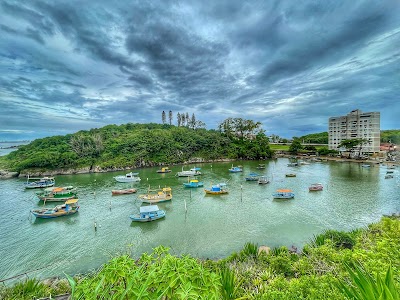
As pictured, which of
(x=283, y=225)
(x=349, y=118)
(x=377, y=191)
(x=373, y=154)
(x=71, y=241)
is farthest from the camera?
(x=349, y=118)

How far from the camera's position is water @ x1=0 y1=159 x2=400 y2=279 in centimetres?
1320

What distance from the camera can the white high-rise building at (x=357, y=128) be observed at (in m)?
54.9

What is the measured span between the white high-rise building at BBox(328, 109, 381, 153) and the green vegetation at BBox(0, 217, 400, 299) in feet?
196

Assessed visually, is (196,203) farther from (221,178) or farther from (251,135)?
(251,135)

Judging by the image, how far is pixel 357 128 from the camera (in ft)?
194

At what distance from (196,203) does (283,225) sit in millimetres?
9817

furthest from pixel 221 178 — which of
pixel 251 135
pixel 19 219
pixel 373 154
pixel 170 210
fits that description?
pixel 373 154

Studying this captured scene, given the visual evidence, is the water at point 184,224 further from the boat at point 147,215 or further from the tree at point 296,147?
the tree at point 296,147

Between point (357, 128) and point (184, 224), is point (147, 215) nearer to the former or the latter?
point (184, 224)

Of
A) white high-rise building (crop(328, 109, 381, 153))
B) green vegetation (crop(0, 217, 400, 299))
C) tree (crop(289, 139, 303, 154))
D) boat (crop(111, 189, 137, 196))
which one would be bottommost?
boat (crop(111, 189, 137, 196))

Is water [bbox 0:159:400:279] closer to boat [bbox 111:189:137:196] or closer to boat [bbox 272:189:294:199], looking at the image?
boat [bbox 272:189:294:199]

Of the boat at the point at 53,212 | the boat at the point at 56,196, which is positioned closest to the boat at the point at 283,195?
the boat at the point at 53,212

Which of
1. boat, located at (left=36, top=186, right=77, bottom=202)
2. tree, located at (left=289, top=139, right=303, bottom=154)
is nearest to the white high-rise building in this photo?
tree, located at (left=289, top=139, right=303, bottom=154)

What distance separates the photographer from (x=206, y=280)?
3074mm
